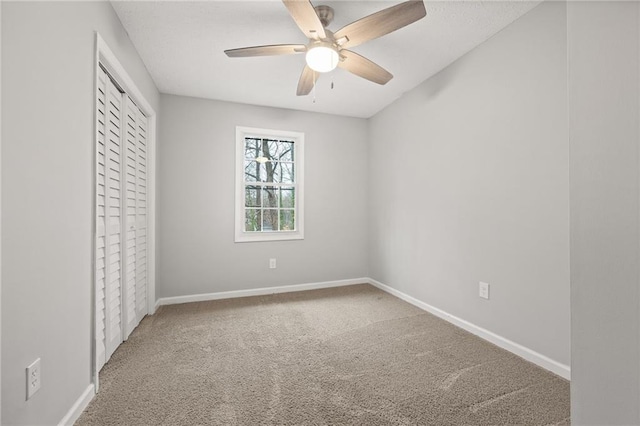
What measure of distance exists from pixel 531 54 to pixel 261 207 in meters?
3.07

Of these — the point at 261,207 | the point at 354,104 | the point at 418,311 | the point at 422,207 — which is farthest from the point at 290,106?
the point at 418,311

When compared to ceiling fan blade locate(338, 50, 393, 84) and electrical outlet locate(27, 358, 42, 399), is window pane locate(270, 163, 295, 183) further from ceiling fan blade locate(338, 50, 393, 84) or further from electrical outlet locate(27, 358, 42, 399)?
electrical outlet locate(27, 358, 42, 399)

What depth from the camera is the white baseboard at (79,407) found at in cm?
140

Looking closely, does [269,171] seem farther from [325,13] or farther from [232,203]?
[325,13]

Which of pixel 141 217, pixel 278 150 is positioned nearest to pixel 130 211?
pixel 141 217

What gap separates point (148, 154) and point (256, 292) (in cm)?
198

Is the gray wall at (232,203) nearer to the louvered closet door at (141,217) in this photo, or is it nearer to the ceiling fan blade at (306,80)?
the louvered closet door at (141,217)

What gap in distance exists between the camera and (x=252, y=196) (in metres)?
3.83

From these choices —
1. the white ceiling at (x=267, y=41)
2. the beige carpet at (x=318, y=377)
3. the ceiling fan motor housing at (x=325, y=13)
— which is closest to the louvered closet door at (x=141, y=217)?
the beige carpet at (x=318, y=377)

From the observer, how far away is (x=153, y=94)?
303 cm

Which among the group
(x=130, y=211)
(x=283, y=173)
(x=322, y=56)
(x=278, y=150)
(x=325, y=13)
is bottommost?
(x=130, y=211)

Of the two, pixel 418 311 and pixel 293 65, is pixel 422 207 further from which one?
pixel 293 65

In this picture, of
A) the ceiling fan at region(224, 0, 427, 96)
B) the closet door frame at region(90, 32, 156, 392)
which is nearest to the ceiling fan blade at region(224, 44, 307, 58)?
the ceiling fan at region(224, 0, 427, 96)

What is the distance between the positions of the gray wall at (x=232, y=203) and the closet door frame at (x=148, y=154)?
0.99 ft
